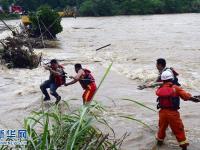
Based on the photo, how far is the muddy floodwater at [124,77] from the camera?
10.3m

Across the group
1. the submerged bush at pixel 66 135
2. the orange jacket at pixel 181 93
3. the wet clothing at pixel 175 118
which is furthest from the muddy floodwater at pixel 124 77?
the submerged bush at pixel 66 135

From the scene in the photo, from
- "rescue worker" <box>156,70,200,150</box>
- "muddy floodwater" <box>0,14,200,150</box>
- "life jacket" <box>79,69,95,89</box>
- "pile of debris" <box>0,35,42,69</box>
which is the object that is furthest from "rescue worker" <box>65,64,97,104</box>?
"pile of debris" <box>0,35,42,69</box>

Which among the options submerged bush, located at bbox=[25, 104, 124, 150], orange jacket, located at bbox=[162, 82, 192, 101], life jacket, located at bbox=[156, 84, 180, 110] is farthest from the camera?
life jacket, located at bbox=[156, 84, 180, 110]

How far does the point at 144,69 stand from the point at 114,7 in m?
49.8

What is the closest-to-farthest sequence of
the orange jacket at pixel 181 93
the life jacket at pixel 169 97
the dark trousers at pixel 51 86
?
the orange jacket at pixel 181 93 < the life jacket at pixel 169 97 < the dark trousers at pixel 51 86

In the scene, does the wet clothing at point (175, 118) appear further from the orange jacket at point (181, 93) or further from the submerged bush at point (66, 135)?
the submerged bush at point (66, 135)

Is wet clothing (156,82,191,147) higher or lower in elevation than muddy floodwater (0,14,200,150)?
higher

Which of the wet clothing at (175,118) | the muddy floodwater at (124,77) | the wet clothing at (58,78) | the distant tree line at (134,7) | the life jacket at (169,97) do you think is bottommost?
the distant tree line at (134,7)

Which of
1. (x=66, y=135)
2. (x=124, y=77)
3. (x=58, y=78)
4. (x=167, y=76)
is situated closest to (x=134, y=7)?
(x=124, y=77)

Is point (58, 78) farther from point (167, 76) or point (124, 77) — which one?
point (124, 77)

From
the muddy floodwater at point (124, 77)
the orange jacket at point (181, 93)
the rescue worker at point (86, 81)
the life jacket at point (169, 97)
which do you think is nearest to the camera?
the orange jacket at point (181, 93)

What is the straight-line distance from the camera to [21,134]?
5.14 m

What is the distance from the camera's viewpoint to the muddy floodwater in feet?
33.8

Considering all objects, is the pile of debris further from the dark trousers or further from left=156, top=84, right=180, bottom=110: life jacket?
left=156, top=84, right=180, bottom=110: life jacket
